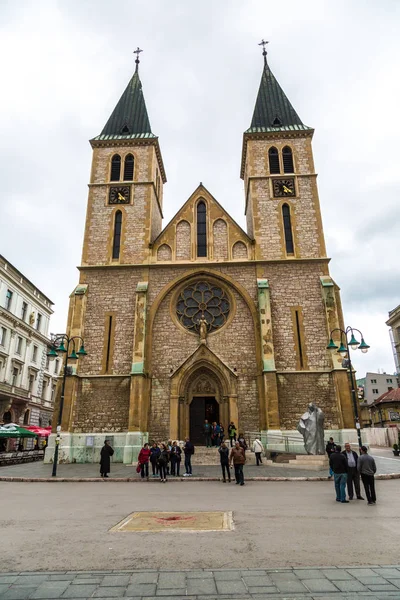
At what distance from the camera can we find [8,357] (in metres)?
32.7

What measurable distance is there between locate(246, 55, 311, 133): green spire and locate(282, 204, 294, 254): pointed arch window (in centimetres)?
686

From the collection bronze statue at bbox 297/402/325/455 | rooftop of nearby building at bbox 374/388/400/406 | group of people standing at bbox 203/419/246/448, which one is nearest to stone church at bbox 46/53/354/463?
group of people standing at bbox 203/419/246/448

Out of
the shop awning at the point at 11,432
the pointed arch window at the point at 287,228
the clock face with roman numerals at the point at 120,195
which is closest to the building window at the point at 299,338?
the pointed arch window at the point at 287,228

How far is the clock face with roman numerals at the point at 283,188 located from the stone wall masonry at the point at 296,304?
17.6ft

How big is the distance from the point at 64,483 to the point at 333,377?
46.2 ft

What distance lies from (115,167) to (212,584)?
27.9 m

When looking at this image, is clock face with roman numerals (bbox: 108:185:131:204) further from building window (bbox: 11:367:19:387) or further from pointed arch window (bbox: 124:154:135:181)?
building window (bbox: 11:367:19:387)

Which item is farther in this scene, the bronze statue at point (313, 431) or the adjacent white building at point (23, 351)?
the adjacent white building at point (23, 351)

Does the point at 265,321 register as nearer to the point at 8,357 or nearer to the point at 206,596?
the point at 206,596

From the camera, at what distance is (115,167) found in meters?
28.0

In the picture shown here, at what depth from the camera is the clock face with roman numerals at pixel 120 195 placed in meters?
26.5

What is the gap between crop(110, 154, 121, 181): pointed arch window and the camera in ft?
90.8

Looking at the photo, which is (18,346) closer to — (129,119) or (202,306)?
(202,306)

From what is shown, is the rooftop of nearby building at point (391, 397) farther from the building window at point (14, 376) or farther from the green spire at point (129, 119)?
the building window at point (14, 376)
